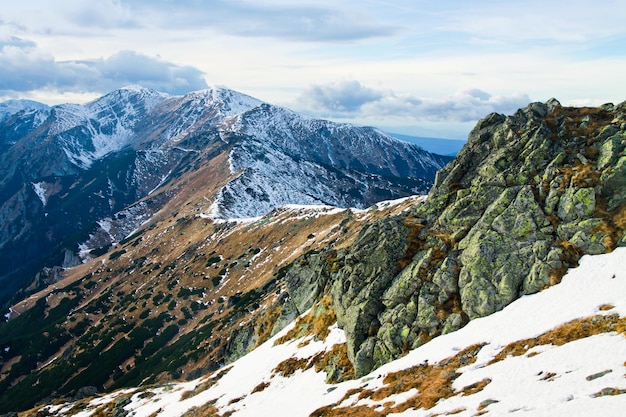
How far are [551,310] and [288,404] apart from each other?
23592mm

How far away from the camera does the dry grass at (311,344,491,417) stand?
26391mm

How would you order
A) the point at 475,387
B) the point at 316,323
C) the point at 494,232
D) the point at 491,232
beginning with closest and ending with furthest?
the point at 475,387, the point at 494,232, the point at 491,232, the point at 316,323

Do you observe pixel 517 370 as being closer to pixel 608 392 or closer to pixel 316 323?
pixel 608 392

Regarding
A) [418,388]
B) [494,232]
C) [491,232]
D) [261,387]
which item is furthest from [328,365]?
[494,232]

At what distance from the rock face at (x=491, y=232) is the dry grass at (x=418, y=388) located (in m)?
3.91

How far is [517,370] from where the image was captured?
2514 cm

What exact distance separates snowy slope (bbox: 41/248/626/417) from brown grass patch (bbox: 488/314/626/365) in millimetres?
64

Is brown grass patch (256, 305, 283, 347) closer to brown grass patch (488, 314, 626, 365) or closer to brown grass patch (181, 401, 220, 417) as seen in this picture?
brown grass patch (181, 401, 220, 417)

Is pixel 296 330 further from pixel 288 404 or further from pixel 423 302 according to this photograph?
pixel 423 302

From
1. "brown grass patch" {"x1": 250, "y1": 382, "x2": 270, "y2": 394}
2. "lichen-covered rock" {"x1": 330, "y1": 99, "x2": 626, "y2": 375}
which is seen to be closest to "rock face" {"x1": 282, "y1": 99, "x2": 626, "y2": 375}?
"lichen-covered rock" {"x1": 330, "y1": 99, "x2": 626, "y2": 375}

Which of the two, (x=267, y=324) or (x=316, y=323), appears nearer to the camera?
(x=316, y=323)

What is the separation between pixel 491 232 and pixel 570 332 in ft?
40.6

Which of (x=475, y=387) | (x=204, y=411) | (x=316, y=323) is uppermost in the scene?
(x=475, y=387)

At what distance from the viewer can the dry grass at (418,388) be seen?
26.4 meters
